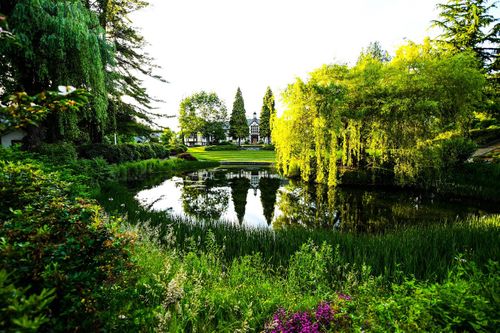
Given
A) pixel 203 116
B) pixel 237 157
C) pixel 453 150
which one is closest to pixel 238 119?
pixel 203 116

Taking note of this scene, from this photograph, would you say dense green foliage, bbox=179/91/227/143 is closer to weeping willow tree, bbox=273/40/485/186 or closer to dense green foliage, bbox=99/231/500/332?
weeping willow tree, bbox=273/40/485/186

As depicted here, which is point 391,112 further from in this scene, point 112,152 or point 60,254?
point 112,152

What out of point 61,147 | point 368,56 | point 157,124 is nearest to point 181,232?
point 61,147

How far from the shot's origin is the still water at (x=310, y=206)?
28.3 ft

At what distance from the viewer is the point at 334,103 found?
10.7 meters

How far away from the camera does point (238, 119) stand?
62156 mm

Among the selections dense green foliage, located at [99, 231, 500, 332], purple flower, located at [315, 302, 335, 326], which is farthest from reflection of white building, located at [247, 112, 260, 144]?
purple flower, located at [315, 302, 335, 326]

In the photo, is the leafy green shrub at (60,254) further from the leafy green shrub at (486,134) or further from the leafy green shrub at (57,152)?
the leafy green shrub at (486,134)

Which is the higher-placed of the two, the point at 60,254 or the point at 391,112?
the point at 391,112

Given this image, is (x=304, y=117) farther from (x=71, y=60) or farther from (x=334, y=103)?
(x=71, y=60)

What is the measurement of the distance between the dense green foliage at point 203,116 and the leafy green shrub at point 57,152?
4783 cm

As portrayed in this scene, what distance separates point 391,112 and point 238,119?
172ft

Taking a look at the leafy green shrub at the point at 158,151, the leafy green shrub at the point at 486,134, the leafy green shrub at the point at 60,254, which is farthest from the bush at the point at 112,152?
the leafy green shrub at the point at 486,134

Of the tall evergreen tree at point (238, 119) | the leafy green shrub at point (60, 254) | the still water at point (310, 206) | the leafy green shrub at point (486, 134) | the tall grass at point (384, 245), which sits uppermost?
the tall evergreen tree at point (238, 119)
